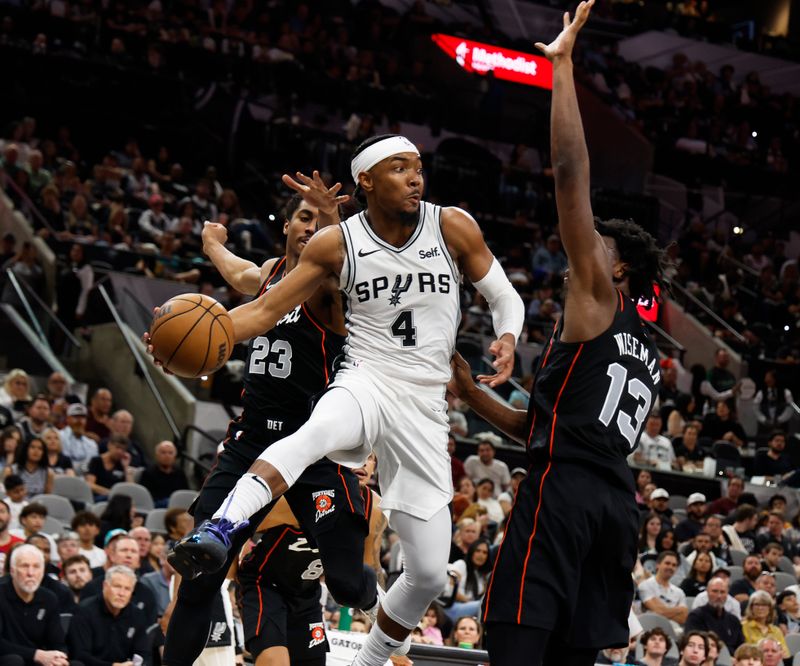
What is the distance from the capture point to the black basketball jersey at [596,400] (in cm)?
514

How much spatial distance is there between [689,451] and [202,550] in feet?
45.4

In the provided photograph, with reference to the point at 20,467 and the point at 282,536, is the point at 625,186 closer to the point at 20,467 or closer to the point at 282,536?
the point at 20,467

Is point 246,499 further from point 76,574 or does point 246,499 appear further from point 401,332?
point 76,574

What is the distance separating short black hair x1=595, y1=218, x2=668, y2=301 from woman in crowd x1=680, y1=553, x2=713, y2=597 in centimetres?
904

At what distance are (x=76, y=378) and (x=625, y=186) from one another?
53.7 ft

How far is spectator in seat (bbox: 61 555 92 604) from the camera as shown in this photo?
10750 millimetres

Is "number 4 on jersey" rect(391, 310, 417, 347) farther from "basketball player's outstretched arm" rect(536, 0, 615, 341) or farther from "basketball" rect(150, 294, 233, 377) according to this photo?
"basketball player's outstretched arm" rect(536, 0, 615, 341)

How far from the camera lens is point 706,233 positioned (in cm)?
2762

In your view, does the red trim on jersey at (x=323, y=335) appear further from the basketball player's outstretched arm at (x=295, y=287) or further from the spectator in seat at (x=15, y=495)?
the spectator in seat at (x=15, y=495)

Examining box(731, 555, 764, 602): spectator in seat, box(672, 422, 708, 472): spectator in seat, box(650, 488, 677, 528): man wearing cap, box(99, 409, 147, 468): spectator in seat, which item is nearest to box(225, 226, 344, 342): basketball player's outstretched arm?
box(99, 409, 147, 468): spectator in seat

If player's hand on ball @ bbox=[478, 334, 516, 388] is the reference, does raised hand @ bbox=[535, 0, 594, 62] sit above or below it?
above

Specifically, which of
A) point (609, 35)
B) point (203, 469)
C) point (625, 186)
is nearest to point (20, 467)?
point (203, 469)

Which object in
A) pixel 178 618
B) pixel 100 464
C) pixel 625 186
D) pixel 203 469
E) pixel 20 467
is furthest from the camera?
pixel 625 186

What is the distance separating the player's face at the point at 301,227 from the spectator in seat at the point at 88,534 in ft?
17.9
